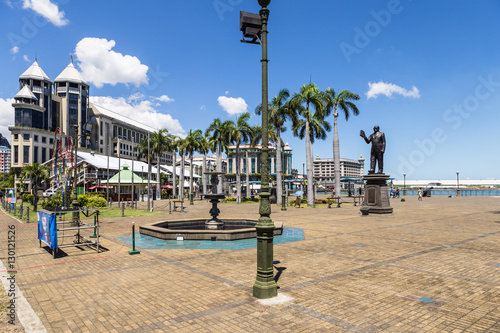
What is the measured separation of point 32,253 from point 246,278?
786 cm

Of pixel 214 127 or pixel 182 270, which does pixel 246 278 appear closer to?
pixel 182 270

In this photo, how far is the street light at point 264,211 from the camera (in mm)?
6418

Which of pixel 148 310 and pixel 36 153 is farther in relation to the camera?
pixel 36 153

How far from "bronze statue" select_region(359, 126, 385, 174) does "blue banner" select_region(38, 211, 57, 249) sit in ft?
78.2

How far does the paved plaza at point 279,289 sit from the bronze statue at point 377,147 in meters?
15.6

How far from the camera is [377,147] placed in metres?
27.3

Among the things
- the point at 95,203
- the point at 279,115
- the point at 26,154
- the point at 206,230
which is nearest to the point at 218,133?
the point at 279,115

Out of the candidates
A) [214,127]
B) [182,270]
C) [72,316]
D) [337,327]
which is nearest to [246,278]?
[182,270]

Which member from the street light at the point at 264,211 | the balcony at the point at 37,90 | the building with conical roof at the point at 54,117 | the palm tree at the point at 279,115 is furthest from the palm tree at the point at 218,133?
the balcony at the point at 37,90

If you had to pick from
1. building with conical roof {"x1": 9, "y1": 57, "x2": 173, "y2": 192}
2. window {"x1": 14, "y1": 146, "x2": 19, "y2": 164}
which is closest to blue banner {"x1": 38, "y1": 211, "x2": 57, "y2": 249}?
building with conical roof {"x1": 9, "y1": 57, "x2": 173, "y2": 192}

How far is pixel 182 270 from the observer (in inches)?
341

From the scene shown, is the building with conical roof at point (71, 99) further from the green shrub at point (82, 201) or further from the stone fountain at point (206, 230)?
the stone fountain at point (206, 230)

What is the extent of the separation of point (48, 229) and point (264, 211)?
772cm

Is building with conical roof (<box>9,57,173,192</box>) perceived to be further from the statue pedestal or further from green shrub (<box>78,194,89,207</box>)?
the statue pedestal
